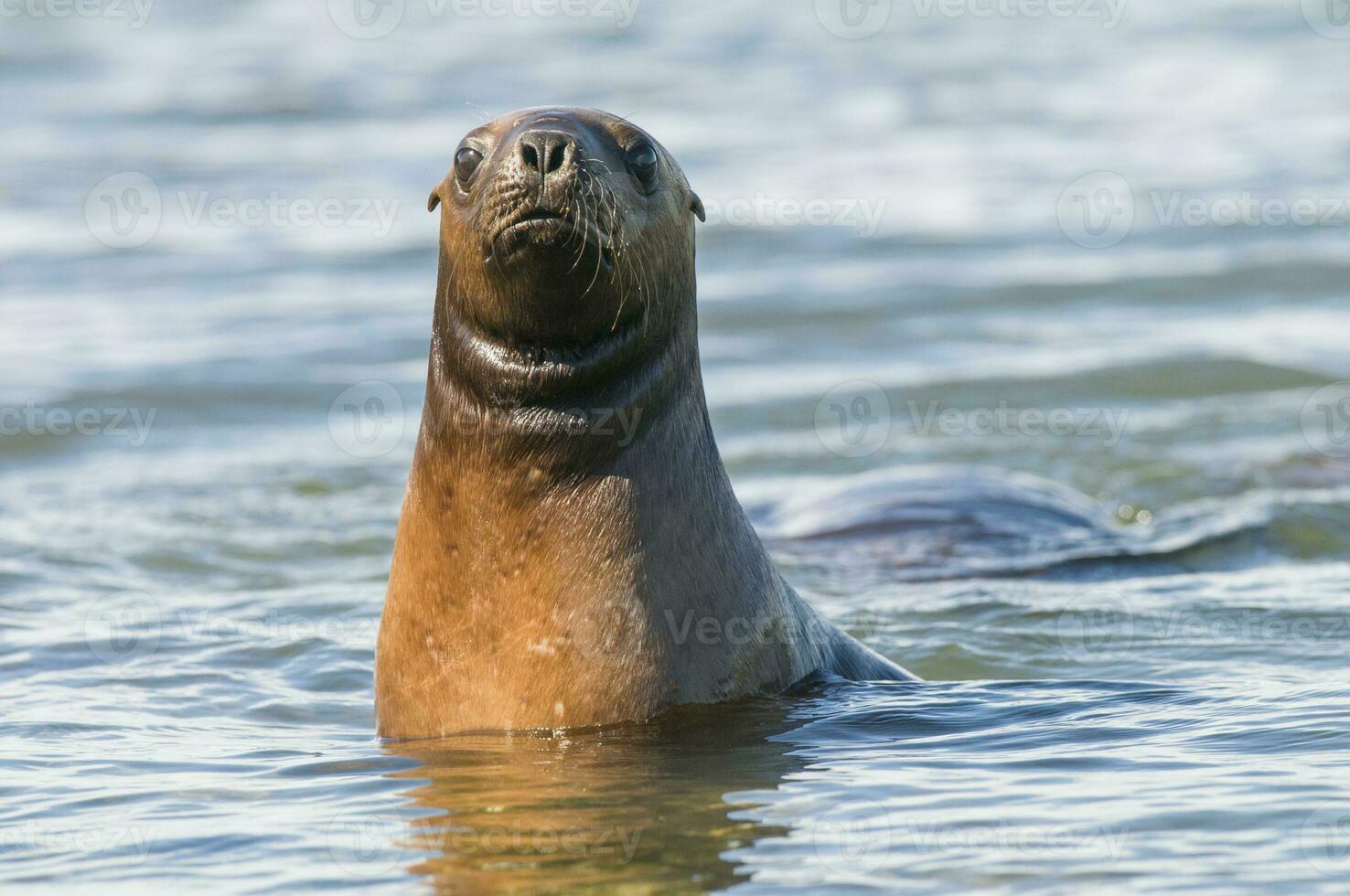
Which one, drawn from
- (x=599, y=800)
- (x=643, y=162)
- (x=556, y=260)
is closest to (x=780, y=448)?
(x=643, y=162)

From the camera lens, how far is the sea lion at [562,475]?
4609 mm

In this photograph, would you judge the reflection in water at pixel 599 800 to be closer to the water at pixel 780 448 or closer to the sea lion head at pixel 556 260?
the water at pixel 780 448

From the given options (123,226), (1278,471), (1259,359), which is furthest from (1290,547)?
(123,226)

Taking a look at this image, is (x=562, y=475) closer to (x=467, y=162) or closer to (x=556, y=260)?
→ (x=556, y=260)

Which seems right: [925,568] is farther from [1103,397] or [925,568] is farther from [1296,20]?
[1296,20]

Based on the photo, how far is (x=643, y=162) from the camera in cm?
480

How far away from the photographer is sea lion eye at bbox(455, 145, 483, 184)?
4773mm

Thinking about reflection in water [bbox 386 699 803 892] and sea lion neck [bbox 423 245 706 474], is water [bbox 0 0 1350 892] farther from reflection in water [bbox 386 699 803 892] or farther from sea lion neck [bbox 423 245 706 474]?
sea lion neck [bbox 423 245 706 474]

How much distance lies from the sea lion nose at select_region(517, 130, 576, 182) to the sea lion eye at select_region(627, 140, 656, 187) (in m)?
0.23

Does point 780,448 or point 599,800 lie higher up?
point 780,448

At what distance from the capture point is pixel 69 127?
69.5 feet

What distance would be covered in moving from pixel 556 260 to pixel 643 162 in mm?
409

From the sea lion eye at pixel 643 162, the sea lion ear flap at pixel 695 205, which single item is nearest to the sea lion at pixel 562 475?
the sea lion eye at pixel 643 162

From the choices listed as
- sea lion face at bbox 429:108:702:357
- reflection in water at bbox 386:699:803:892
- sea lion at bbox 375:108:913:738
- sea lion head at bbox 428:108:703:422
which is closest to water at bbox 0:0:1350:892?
reflection in water at bbox 386:699:803:892
